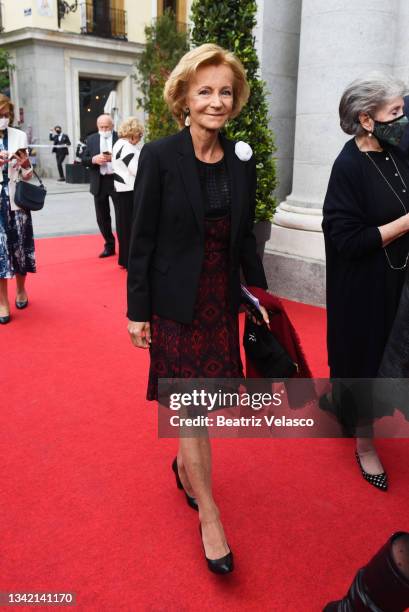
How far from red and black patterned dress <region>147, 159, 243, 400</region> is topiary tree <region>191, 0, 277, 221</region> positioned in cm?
313

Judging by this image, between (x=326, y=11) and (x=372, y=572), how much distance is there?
487 centimetres

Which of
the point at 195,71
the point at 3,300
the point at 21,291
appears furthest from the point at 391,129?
the point at 21,291

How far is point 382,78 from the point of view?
2.68 metres

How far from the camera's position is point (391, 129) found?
2.72 metres

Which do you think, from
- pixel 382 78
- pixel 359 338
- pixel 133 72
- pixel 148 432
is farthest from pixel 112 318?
pixel 133 72

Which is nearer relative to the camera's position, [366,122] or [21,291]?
[366,122]

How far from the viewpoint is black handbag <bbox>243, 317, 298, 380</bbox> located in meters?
2.45

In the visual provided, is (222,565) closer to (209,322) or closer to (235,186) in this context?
(209,322)

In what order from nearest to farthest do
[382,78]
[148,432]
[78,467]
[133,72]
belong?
[382,78]
[78,467]
[148,432]
[133,72]

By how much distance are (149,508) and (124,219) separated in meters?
5.12

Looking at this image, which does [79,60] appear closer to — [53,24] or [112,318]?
[53,24]

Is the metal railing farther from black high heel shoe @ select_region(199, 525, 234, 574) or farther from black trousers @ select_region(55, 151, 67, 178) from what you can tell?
black high heel shoe @ select_region(199, 525, 234, 574)

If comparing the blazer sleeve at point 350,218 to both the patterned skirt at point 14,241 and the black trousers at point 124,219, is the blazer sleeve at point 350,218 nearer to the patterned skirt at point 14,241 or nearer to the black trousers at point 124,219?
the patterned skirt at point 14,241

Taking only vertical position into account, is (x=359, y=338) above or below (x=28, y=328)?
above
